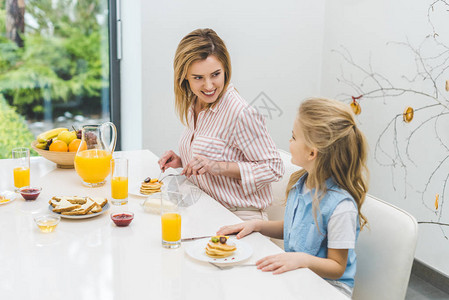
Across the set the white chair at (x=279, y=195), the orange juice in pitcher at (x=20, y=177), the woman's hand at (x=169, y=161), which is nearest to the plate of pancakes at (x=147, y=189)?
the woman's hand at (x=169, y=161)

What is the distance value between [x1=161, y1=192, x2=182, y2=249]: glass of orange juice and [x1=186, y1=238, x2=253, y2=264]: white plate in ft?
0.14

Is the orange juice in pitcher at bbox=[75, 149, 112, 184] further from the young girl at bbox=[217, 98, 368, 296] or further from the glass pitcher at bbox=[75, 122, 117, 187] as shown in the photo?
the young girl at bbox=[217, 98, 368, 296]

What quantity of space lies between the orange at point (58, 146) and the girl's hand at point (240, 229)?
91 cm

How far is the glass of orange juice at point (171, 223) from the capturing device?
4.02ft

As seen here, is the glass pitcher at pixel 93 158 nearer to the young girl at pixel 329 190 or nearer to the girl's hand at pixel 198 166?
the girl's hand at pixel 198 166

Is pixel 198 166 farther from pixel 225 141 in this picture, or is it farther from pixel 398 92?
pixel 398 92

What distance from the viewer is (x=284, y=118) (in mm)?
3256

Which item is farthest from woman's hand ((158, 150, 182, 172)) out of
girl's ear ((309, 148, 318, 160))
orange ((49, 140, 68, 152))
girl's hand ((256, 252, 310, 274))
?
girl's hand ((256, 252, 310, 274))

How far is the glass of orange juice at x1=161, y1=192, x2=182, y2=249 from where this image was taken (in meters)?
1.23

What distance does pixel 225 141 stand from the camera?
1793 mm

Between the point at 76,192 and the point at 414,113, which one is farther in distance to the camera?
the point at 414,113

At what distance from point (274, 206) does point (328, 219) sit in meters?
0.61

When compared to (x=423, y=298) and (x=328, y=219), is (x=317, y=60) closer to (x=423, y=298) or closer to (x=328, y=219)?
(x=423, y=298)

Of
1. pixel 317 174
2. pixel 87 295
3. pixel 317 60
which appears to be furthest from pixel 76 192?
pixel 317 60
